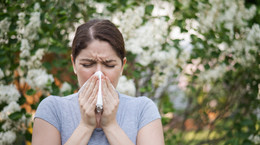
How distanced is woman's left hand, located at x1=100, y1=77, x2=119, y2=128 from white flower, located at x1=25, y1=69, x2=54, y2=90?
3.12 feet

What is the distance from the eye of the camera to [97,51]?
1539 millimetres

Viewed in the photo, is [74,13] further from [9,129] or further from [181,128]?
[181,128]

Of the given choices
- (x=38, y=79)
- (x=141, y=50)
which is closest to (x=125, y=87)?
(x=141, y=50)

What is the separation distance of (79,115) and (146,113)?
0.35 meters

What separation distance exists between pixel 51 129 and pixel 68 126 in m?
0.09

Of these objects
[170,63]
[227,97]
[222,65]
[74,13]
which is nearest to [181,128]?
[227,97]

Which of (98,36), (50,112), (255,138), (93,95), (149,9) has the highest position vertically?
(149,9)

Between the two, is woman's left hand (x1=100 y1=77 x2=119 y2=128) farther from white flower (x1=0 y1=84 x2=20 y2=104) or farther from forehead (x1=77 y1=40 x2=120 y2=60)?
white flower (x1=0 y1=84 x2=20 y2=104)

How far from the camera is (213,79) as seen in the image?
3.41 meters

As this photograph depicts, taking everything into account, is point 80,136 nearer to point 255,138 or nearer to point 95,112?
point 95,112

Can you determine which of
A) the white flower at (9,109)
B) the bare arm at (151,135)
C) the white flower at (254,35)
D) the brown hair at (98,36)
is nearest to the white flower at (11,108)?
the white flower at (9,109)

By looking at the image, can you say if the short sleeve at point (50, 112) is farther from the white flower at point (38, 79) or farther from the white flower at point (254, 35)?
the white flower at point (254, 35)

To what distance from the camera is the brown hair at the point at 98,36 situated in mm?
1552

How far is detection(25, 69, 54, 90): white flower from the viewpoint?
227 cm
